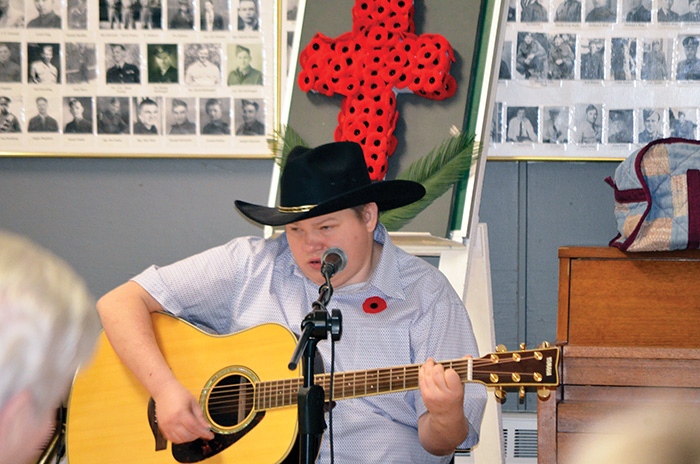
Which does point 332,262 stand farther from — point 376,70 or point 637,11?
point 637,11

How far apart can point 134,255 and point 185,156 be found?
0.47 meters

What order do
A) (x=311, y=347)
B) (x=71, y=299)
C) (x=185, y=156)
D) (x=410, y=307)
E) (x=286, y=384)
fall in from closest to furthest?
(x=71, y=299) → (x=311, y=347) → (x=286, y=384) → (x=410, y=307) → (x=185, y=156)

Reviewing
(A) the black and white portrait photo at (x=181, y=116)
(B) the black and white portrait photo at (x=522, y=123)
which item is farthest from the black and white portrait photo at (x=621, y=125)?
(A) the black and white portrait photo at (x=181, y=116)

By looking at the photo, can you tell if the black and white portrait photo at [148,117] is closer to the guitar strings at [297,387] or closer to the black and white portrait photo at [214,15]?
the black and white portrait photo at [214,15]

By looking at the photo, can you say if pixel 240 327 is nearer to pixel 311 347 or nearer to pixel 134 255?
pixel 311 347

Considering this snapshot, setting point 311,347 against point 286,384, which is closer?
point 311,347

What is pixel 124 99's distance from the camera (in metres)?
3.03

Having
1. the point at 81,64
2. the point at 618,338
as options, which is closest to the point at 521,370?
the point at 618,338

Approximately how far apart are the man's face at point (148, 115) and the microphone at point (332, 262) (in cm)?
166

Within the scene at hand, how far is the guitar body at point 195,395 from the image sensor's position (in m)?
1.90

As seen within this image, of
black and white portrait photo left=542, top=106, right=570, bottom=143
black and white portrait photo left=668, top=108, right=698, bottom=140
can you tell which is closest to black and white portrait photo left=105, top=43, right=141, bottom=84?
black and white portrait photo left=542, top=106, right=570, bottom=143

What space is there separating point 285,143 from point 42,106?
1.21 metres

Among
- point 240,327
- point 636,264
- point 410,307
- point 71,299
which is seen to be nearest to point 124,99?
point 240,327

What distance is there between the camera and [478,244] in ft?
8.29
